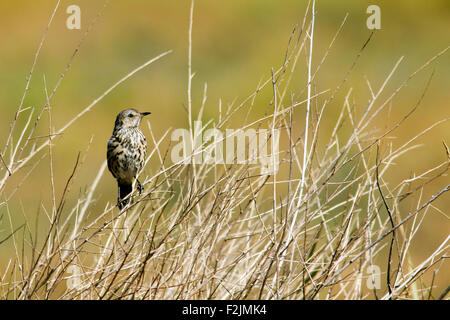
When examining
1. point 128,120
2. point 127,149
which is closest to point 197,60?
point 128,120

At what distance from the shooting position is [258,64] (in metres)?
12.1

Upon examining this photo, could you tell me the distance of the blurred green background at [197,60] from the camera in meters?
10.3

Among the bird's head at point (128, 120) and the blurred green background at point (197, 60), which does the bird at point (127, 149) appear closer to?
the bird's head at point (128, 120)

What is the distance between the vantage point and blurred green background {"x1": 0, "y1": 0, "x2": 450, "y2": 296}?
33.8ft

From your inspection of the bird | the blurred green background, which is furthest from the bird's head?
the blurred green background

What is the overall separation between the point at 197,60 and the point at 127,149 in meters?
6.89

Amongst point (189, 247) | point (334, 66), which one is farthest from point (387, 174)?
point (189, 247)

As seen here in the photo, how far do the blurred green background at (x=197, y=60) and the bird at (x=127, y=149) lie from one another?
11.9ft

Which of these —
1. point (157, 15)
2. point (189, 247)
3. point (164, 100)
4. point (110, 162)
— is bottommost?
point (189, 247)

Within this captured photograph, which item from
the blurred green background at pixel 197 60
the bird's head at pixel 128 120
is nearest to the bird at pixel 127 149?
the bird's head at pixel 128 120

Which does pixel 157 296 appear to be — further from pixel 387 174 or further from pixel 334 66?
pixel 334 66

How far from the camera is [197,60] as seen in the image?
12.1 m

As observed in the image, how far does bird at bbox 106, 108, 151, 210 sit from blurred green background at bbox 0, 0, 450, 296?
11.9 feet

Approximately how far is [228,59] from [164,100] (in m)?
1.73
